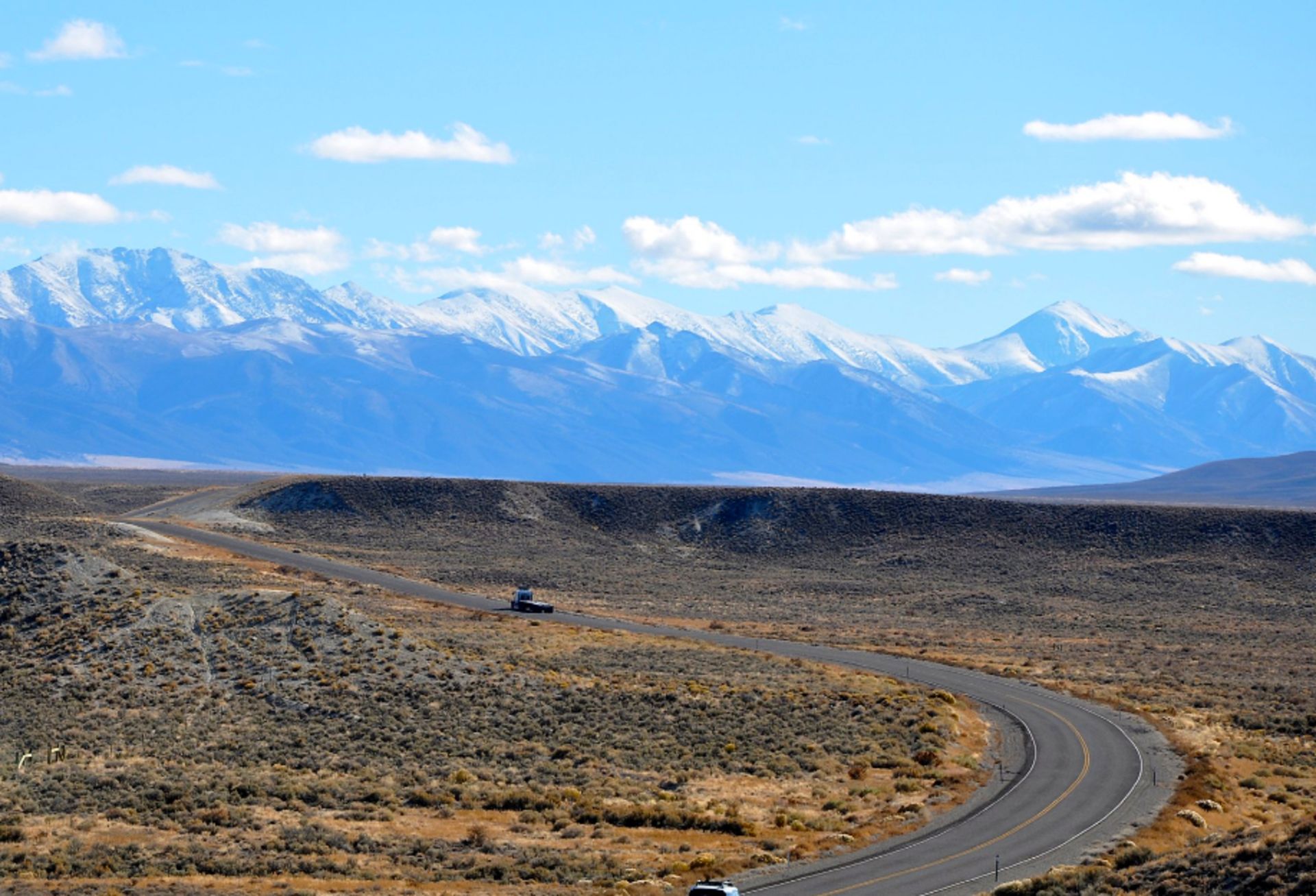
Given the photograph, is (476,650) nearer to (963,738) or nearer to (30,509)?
(963,738)

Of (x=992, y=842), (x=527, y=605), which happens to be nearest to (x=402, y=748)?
(x=992, y=842)

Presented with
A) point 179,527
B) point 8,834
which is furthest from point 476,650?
point 179,527

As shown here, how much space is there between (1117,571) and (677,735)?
77.3 m

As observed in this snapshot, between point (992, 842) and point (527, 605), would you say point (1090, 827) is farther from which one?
point (527, 605)

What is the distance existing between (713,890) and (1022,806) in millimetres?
13057

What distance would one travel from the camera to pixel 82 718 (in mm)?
46750

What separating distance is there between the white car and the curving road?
2.09 meters

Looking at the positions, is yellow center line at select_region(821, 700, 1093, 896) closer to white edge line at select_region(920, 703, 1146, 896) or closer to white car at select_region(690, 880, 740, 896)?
white edge line at select_region(920, 703, 1146, 896)

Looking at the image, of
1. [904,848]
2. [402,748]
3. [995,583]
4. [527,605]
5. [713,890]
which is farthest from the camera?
[995,583]

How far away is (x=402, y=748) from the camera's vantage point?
43.8 metres

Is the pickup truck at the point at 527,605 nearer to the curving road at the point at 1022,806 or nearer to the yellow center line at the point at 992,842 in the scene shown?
the curving road at the point at 1022,806

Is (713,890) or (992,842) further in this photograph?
(992,842)

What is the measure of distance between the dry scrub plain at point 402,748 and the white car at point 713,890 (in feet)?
6.83

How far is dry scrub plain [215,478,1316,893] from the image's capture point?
40.5 m
